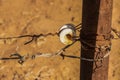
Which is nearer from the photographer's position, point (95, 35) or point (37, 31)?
point (95, 35)

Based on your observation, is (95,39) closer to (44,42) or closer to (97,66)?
(97,66)

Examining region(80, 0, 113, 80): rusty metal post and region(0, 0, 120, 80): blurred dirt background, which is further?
region(0, 0, 120, 80): blurred dirt background

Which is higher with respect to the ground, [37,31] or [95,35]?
[37,31]

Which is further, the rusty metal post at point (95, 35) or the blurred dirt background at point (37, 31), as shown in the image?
the blurred dirt background at point (37, 31)
